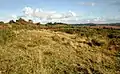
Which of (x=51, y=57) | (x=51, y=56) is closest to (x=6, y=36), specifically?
(x=51, y=56)

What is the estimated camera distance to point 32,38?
2255 cm

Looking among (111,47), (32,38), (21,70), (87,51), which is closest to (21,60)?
(21,70)

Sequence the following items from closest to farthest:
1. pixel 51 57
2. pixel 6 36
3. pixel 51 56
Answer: pixel 51 57
pixel 51 56
pixel 6 36

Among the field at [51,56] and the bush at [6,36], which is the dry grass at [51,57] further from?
the bush at [6,36]

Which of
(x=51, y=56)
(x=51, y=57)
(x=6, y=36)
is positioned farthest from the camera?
(x=6, y=36)

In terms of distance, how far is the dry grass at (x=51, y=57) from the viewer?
15.9 meters

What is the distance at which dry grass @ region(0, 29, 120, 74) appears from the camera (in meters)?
15.9

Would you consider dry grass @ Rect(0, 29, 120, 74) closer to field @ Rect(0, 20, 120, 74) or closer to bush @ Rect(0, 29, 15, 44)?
field @ Rect(0, 20, 120, 74)

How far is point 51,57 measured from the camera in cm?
1831

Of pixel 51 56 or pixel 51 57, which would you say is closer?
pixel 51 57

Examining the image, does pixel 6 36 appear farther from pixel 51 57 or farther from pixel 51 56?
pixel 51 57

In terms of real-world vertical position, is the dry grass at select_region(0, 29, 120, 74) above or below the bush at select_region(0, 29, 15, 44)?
below

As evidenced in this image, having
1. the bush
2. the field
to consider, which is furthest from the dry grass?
the bush

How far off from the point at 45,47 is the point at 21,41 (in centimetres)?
232
